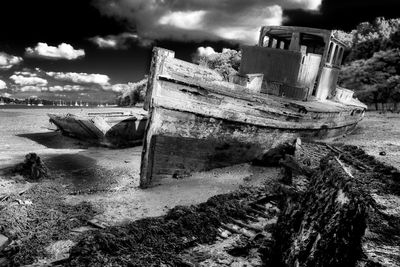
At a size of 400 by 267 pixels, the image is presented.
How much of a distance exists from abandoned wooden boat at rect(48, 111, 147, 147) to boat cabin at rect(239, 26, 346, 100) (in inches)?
187

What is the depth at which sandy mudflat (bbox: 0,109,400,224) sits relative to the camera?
233 inches

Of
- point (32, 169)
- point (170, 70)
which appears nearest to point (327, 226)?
point (170, 70)

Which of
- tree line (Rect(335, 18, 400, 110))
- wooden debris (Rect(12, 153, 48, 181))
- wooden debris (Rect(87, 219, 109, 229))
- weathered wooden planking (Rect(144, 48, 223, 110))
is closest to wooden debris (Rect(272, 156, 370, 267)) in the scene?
wooden debris (Rect(87, 219, 109, 229))

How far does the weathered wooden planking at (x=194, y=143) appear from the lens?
6.89m

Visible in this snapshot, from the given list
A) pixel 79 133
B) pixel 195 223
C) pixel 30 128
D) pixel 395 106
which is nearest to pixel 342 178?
pixel 195 223

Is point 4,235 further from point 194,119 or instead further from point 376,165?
point 376,165

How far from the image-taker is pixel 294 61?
35.1 feet

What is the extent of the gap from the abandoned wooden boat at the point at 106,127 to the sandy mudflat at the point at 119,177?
45 cm

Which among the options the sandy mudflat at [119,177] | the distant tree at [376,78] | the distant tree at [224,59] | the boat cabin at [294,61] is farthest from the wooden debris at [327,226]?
the distant tree at [224,59]

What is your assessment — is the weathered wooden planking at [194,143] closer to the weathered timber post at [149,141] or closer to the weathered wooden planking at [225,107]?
the weathered timber post at [149,141]

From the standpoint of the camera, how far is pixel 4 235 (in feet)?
13.6

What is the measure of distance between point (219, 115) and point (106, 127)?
5.25 meters

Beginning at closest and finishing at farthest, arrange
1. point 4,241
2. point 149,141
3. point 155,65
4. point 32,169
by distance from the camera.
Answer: point 4,241, point 149,141, point 32,169, point 155,65

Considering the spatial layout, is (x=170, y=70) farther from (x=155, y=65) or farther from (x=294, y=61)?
(x=294, y=61)
